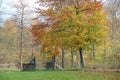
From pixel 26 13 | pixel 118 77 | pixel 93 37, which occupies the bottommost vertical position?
pixel 118 77

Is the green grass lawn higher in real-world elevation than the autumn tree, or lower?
lower

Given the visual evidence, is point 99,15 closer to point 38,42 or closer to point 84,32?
point 84,32

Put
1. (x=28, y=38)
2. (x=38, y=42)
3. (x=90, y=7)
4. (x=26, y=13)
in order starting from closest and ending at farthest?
(x=90, y=7), (x=38, y=42), (x=26, y=13), (x=28, y=38)

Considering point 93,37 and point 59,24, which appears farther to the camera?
point 59,24

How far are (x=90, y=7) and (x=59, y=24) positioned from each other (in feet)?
9.89

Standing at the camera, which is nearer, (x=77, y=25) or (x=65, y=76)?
(x=65, y=76)

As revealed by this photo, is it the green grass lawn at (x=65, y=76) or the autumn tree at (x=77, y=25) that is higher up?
the autumn tree at (x=77, y=25)

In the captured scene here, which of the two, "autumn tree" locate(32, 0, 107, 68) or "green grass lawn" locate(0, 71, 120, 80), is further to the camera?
"autumn tree" locate(32, 0, 107, 68)

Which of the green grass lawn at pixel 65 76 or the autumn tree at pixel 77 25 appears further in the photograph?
the autumn tree at pixel 77 25

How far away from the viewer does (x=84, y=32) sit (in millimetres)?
24453

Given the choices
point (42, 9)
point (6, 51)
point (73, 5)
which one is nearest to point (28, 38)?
point (6, 51)

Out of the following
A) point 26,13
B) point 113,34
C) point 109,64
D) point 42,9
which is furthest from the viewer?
point 26,13

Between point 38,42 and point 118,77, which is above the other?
point 38,42

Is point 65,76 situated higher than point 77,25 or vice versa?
point 77,25
